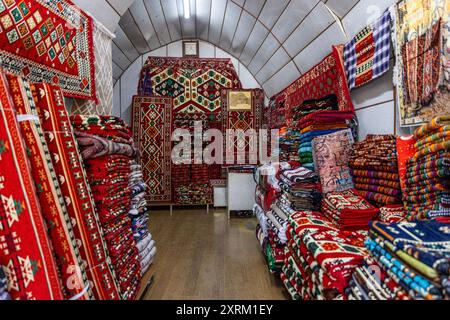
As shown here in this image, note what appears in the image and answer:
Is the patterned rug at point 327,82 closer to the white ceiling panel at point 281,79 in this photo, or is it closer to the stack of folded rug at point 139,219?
the white ceiling panel at point 281,79

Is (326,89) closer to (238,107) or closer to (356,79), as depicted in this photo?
(356,79)

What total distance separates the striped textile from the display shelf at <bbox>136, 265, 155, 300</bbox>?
7.63 feet

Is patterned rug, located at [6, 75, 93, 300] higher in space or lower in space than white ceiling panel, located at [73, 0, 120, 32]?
lower

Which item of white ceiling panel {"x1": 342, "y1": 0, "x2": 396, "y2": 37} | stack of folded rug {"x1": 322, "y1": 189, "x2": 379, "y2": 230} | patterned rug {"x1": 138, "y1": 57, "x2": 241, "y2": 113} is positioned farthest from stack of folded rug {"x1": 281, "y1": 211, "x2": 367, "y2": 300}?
patterned rug {"x1": 138, "y1": 57, "x2": 241, "y2": 113}

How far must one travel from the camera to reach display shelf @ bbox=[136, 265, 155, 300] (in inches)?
73.5

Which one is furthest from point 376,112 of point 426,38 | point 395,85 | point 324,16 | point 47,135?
point 47,135

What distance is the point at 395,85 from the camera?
180cm

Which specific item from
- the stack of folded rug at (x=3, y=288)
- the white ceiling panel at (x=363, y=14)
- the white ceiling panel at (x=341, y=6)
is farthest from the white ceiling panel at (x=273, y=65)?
the stack of folded rug at (x=3, y=288)

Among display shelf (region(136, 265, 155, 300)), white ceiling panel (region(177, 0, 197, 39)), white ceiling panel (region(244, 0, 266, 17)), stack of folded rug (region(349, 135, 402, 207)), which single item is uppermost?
white ceiling panel (region(177, 0, 197, 39))

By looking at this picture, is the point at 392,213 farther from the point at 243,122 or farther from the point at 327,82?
the point at 243,122

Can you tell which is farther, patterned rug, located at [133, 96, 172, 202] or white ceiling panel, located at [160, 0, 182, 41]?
patterned rug, located at [133, 96, 172, 202]

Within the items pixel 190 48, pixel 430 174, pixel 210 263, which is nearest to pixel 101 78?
pixel 210 263

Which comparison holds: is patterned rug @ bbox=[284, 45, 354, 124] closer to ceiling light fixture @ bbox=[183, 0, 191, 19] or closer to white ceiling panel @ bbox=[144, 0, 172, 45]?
ceiling light fixture @ bbox=[183, 0, 191, 19]

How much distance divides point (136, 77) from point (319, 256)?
5150 mm
